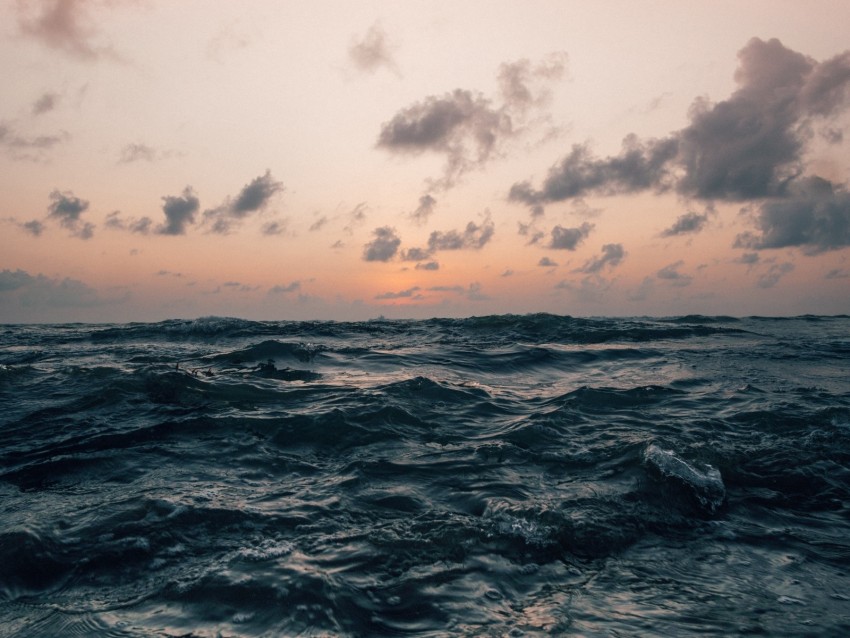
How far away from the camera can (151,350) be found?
21.3 metres

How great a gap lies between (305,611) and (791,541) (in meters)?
5.07

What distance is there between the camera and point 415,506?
21.4 ft

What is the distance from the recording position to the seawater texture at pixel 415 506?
14.3ft

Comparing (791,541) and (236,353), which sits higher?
(236,353)

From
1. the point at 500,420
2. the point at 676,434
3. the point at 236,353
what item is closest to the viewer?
the point at 676,434

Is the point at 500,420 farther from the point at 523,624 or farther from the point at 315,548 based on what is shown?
the point at 523,624

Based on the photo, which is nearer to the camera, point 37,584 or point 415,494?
point 37,584

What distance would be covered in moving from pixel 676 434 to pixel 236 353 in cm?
1371

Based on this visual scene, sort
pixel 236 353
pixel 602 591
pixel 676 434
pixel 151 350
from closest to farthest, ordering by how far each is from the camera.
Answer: pixel 602 591
pixel 676 434
pixel 236 353
pixel 151 350

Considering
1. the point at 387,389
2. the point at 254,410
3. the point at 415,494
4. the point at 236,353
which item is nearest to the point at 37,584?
the point at 415,494

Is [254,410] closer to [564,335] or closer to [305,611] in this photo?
[305,611]

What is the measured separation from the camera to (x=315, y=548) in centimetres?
538

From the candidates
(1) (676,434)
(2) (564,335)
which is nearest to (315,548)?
(1) (676,434)

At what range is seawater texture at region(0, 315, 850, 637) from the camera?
4.37 metres
